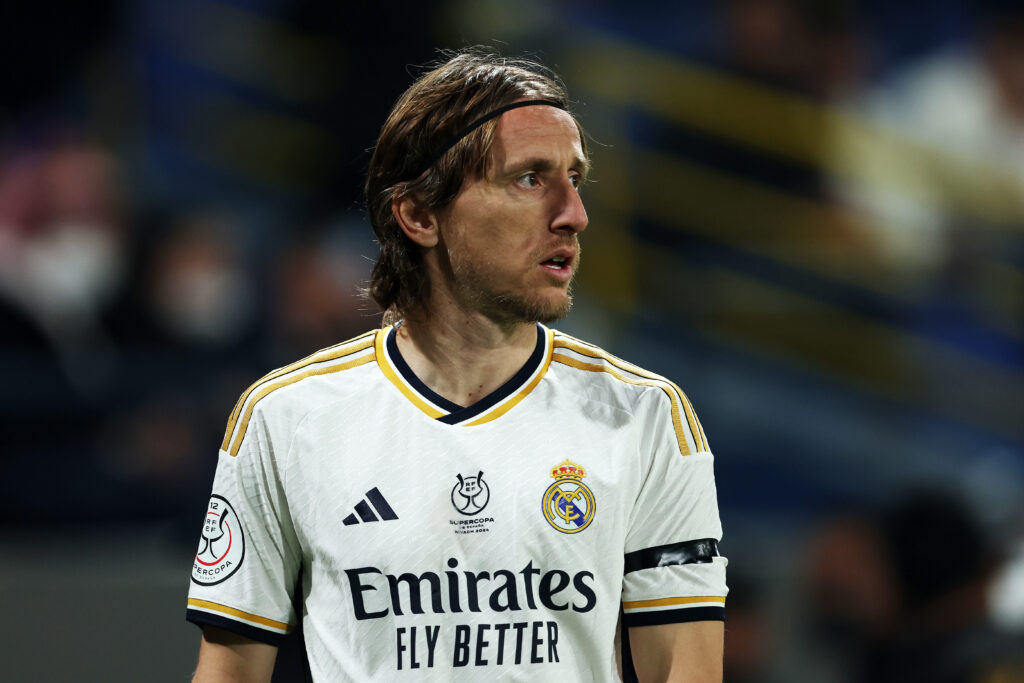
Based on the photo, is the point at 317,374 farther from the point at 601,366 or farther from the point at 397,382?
the point at 601,366

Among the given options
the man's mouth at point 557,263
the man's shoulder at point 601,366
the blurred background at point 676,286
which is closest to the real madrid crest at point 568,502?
the man's shoulder at point 601,366

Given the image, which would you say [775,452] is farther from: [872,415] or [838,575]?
[838,575]

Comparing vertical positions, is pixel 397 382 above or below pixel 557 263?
below

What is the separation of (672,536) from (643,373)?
33 centimetres

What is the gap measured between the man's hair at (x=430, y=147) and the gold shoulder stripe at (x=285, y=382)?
15 centimetres

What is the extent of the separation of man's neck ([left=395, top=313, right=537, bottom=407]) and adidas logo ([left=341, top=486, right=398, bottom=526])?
0.24 meters

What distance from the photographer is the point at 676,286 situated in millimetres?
6180

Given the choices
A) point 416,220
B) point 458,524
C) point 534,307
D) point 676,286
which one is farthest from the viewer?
point 676,286

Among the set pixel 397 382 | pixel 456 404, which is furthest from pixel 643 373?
pixel 397 382

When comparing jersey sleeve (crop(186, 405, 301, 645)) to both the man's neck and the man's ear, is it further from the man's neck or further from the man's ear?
the man's ear

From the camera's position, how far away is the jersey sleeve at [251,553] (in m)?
2.26

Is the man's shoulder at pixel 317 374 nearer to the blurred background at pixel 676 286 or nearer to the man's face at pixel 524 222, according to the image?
the man's face at pixel 524 222

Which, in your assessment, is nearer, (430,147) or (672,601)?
(672,601)

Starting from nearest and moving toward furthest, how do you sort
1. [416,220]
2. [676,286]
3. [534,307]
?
1. [534,307]
2. [416,220]
3. [676,286]
